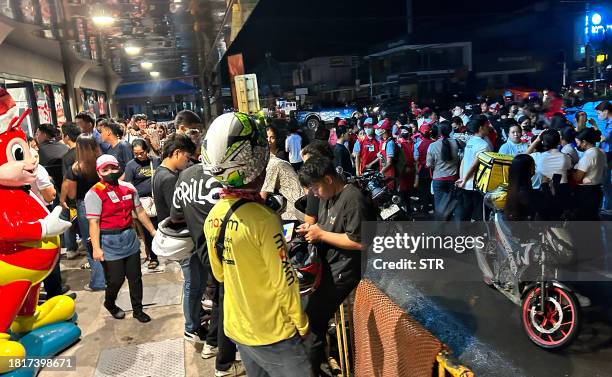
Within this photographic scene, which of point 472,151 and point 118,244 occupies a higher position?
point 472,151

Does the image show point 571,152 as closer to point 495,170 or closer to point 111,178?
point 495,170

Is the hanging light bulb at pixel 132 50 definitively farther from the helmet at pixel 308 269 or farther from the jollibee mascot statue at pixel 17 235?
the helmet at pixel 308 269

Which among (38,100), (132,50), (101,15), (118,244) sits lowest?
(118,244)

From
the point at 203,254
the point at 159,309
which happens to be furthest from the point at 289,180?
the point at 159,309

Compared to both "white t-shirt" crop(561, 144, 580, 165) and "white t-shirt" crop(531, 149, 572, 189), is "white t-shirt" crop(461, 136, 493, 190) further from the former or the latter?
"white t-shirt" crop(561, 144, 580, 165)

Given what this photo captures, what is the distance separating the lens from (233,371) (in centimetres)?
335

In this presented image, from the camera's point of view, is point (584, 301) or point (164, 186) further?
point (584, 301)

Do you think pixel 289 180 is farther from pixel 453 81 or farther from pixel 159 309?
pixel 453 81

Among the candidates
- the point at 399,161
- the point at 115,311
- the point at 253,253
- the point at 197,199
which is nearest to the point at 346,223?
the point at 197,199

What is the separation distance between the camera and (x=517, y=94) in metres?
15.0

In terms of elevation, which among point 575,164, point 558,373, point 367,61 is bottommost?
point 558,373

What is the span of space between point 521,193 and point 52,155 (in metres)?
5.69

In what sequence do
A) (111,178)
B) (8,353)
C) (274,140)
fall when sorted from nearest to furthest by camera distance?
(8,353)
(111,178)
(274,140)

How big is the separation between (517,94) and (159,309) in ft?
46.1
